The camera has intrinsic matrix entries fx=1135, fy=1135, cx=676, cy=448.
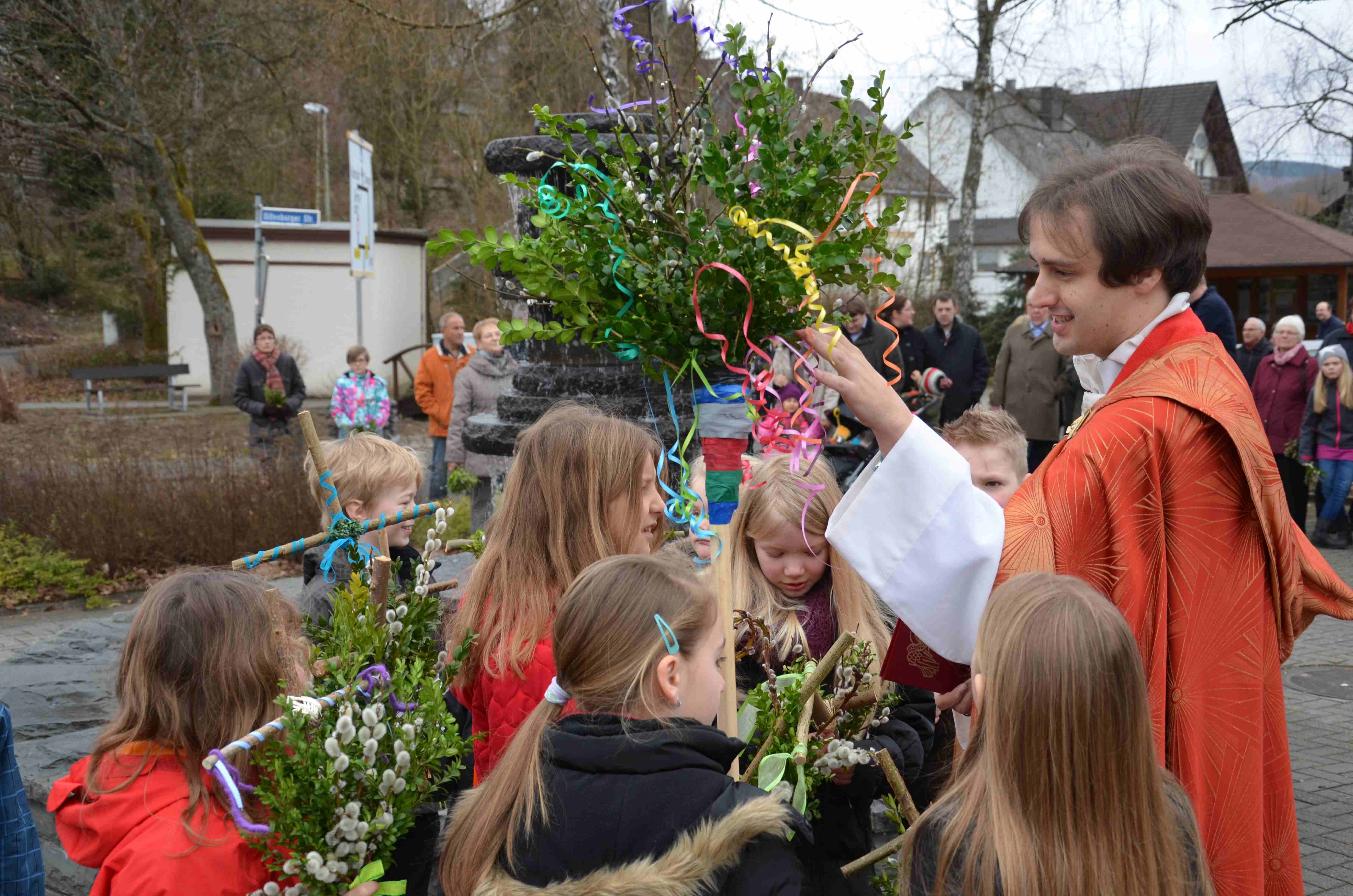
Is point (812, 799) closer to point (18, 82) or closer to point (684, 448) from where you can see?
point (684, 448)

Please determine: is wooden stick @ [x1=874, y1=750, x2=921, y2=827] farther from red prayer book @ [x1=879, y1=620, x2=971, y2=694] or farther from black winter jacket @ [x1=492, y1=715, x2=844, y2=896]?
black winter jacket @ [x1=492, y1=715, x2=844, y2=896]

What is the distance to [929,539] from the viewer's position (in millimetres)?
→ 2123

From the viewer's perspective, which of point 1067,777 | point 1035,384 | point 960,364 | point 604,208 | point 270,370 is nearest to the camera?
point 1067,777

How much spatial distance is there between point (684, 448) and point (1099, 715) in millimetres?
895

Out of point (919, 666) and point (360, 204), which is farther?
point (360, 204)

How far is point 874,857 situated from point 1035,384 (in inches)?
302

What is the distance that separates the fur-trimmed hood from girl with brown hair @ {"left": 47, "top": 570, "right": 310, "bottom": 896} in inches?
23.1

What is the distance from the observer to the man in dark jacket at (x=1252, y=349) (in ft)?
37.3

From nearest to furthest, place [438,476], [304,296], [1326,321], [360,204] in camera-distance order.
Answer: [438,476]
[360,204]
[1326,321]
[304,296]

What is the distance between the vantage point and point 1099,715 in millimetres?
1754

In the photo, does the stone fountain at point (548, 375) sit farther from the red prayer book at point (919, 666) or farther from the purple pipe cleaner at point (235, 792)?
the purple pipe cleaner at point (235, 792)

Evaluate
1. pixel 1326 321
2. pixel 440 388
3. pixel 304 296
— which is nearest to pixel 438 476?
pixel 440 388

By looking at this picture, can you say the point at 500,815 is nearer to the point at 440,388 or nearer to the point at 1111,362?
the point at 1111,362

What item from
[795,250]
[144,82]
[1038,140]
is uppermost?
[1038,140]
